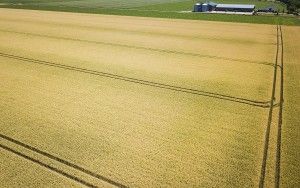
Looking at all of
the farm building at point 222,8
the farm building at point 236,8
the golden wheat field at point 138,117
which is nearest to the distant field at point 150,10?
the farm building at point 222,8

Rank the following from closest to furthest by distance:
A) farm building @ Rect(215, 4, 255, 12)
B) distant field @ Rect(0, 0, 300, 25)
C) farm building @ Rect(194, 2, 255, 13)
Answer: distant field @ Rect(0, 0, 300, 25), farm building @ Rect(215, 4, 255, 12), farm building @ Rect(194, 2, 255, 13)

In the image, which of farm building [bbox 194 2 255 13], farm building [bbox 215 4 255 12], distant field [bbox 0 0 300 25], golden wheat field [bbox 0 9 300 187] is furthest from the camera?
farm building [bbox 194 2 255 13]

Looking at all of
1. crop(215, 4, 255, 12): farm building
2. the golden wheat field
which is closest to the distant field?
crop(215, 4, 255, 12): farm building

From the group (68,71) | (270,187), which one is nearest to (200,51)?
(68,71)

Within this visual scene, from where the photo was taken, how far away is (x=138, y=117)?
10.6m

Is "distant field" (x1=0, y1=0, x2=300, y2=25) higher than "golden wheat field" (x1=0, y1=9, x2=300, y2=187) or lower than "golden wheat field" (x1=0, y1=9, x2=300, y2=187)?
higher

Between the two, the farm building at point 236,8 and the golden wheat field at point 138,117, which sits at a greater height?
the farm building at point 236,8

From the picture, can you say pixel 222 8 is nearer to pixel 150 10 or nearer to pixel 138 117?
pixel 150 10

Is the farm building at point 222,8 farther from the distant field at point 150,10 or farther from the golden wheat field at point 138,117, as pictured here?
the golden wheat field at point 138,117

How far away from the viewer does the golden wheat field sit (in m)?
7.57

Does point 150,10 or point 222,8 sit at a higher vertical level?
point 222,8

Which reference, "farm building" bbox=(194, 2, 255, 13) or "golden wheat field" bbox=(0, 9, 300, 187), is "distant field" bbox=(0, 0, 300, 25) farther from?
"golden wheat field" bbox=(0, 9, 300, 187)

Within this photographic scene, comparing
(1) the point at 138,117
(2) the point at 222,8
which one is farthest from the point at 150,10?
(1) the point at 138,117

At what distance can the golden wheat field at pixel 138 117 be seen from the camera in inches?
298
